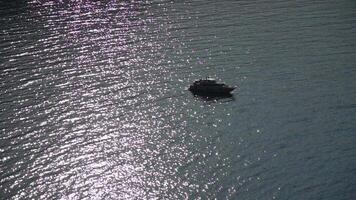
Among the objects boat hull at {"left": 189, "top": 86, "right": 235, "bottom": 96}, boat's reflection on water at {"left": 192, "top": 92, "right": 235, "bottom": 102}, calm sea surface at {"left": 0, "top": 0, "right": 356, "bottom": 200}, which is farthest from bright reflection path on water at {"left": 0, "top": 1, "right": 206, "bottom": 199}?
boat's reflection on water at {"left": 192, "top": 92, "right": 235, "bottom": 102}

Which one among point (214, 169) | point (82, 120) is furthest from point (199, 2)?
point (214, 169)

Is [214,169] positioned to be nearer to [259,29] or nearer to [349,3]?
[259,29]

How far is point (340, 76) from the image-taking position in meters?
113

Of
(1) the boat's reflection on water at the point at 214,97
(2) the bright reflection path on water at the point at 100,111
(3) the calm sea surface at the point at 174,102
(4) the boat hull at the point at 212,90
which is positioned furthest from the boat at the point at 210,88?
(2) the bright reflection path on water at the point at 100,111

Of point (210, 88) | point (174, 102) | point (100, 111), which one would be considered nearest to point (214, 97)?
point (210, 88)

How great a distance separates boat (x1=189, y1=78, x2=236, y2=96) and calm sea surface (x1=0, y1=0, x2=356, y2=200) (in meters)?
2.04

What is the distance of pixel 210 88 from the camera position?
104 meters

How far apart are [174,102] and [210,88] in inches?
298

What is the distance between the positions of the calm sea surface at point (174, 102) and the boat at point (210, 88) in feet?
6.70

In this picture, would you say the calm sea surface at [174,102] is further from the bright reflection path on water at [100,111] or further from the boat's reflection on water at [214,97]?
the boat's reflection on water at [214,97]

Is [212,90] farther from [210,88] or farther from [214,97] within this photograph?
[214,97]

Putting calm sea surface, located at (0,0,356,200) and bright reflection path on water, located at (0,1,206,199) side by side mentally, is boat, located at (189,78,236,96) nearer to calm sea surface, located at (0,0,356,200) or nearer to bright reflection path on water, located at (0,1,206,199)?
calm sea surface, located at (0,0,356,200)

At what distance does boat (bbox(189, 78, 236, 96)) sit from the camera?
104m

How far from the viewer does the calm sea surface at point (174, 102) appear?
78.0 m
